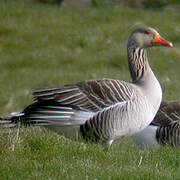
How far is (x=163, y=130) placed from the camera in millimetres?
8000

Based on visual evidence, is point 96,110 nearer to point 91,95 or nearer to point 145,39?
point 91,95

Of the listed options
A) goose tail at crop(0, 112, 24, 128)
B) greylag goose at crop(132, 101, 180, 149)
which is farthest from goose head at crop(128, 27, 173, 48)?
goose tail at crop(0, 112, 24, 128)

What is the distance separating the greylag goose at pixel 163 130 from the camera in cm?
782

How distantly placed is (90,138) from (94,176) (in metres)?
2.03

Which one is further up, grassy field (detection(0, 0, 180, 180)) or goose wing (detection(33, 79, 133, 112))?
goose wing (detection(33, 79, 133, 112))

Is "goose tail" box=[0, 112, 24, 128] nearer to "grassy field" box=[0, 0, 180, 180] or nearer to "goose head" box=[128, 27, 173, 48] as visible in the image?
"grassy field" box=[0, 0, 180, 180]

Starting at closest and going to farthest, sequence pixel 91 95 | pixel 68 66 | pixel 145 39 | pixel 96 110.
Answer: pixel 96 110, pixel 91 95, pixel 145 39, pixel 68 66

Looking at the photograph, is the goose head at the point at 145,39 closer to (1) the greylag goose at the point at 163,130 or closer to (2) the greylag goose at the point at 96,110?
(2) the greylag goose at the point at 96,110

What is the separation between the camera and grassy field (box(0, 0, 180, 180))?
550cm

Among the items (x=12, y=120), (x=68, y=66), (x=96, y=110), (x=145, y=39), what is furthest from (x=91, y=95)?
(x=68, y=66)

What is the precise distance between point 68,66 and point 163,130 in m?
8.42

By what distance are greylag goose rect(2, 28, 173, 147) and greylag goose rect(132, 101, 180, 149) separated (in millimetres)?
726

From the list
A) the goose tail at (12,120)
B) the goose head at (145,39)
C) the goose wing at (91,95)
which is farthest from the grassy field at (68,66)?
the goose head at (145,39)

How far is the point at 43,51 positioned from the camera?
1731 centimetres
